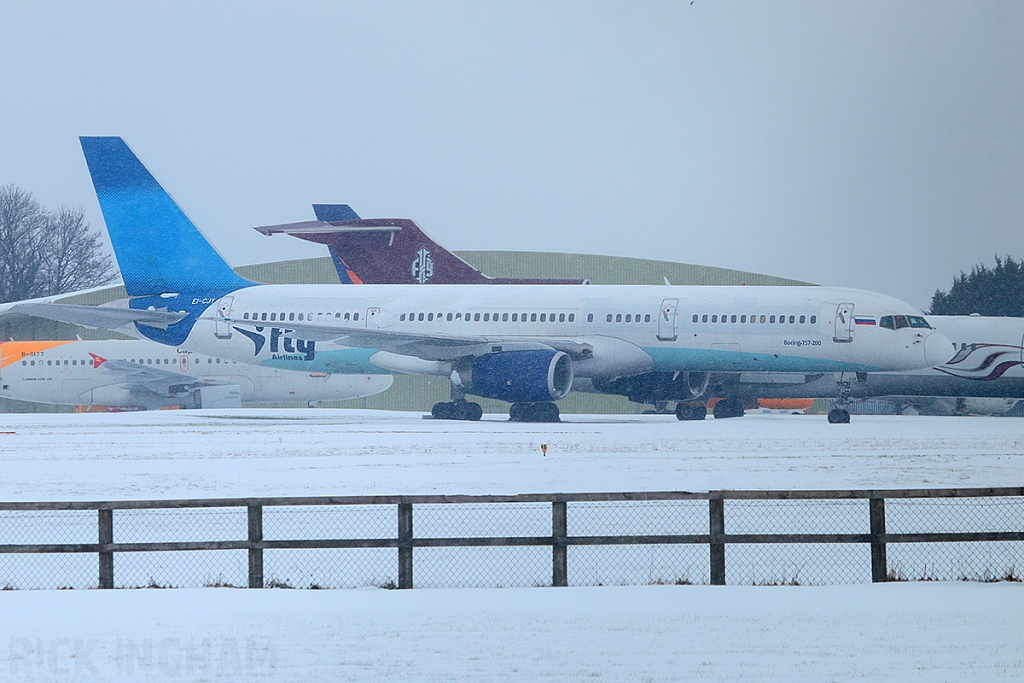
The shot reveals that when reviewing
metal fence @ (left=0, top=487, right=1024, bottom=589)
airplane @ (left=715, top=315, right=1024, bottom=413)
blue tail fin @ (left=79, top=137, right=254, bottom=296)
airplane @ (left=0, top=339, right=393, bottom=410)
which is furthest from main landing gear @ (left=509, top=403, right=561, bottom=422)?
metal fence @ (left=0, top=487, right=1024, bottom=589)

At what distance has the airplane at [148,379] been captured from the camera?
5553cm

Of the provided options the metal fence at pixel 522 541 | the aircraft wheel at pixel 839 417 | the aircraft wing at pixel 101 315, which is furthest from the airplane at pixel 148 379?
the metal fence at pixel 522 541

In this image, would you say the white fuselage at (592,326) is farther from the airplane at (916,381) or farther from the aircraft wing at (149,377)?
the aircraft wing at (149,377)

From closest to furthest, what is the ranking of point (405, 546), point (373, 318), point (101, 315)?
point (405, 546), point (373, 318), point (101, 315)

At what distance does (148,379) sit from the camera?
5631 cm

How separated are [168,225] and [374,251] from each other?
9059 millimetres

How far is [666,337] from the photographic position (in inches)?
1505

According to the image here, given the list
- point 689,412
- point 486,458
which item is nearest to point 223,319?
point 689,412

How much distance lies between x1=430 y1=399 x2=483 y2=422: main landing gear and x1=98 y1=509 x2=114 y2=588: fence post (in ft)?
90.6

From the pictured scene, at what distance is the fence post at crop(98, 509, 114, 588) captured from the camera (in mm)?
12289

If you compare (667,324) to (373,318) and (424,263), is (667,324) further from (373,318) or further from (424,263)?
(424,263)

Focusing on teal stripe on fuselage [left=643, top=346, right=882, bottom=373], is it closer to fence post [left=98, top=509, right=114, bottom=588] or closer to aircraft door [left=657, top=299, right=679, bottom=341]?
aircraft door [left=657, top=299, right=679, bottom=341]

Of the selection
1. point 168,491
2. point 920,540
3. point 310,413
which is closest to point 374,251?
point 310,413

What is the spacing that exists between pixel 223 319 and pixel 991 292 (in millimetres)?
50750
